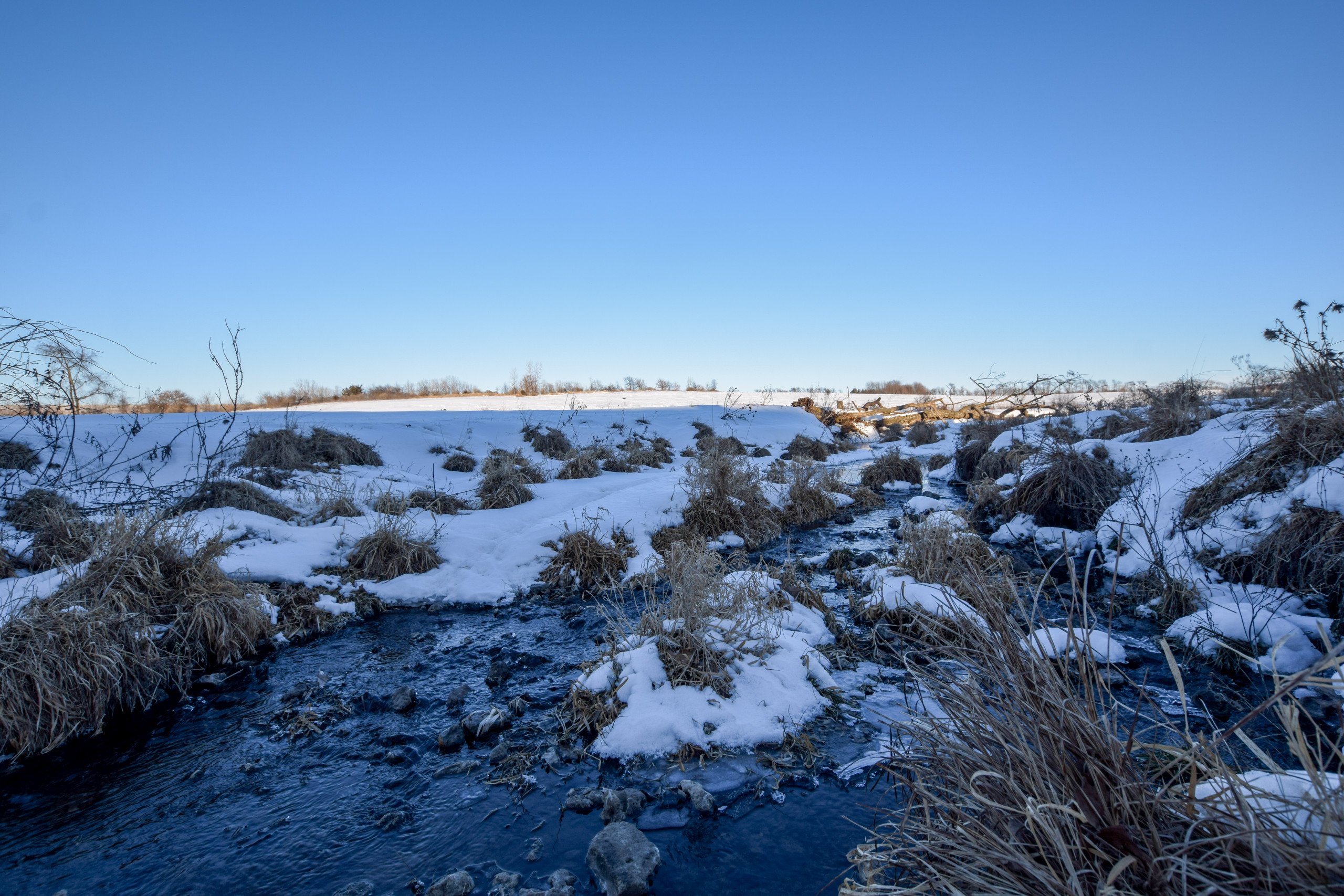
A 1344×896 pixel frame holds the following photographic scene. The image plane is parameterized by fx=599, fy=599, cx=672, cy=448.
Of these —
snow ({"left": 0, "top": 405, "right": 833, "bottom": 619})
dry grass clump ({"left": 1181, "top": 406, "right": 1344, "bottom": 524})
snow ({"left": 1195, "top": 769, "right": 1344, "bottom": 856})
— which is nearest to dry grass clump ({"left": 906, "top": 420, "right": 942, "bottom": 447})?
snow ({"left": 0, "top": 405, "right": 833, "bottom": 619})

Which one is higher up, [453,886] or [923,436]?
[923,436]

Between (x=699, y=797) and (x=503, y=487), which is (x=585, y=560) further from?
(x=699, y=797)

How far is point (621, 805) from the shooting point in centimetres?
325

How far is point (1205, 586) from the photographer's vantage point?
5520 mm

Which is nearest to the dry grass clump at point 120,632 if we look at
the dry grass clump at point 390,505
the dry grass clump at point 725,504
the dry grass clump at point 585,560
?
the dry grass clump at point 390,505

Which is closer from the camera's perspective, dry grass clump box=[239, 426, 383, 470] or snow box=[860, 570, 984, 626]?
snow box=[860, 570, 984, 626]

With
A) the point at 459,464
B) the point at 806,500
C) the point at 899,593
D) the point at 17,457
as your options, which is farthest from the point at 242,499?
the point at 806,500

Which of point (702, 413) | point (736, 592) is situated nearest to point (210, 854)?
point (736, 592)

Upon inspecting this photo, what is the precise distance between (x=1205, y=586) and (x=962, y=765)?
5246 mm

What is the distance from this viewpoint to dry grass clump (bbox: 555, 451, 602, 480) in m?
12.1

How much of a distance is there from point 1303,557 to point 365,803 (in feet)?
23.7

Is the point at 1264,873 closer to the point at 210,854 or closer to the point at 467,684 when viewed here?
the point at 210,854

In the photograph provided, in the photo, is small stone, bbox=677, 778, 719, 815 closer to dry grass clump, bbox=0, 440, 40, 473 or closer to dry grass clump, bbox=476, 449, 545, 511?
dry grass clump, bbox=476, 449, 545, 511

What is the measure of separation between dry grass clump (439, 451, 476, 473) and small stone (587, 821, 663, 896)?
10.2 meters
